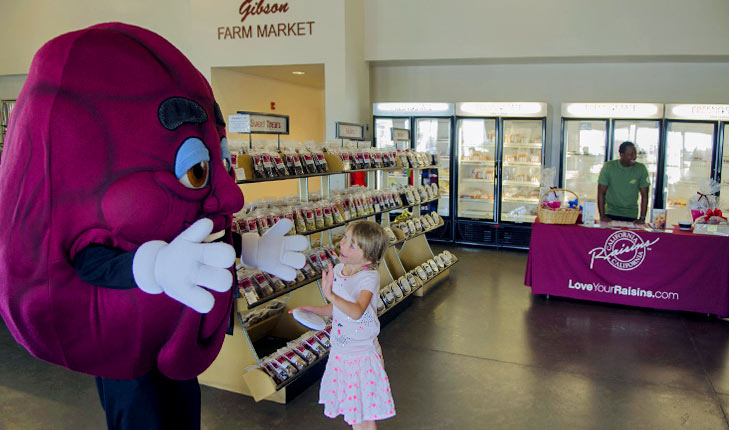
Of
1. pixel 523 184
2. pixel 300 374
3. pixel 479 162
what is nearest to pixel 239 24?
pixel 479 162

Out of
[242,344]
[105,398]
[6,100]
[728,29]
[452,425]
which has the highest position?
[728,29]

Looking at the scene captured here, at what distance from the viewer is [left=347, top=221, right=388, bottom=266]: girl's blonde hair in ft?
8.02

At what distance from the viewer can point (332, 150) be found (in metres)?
4.32

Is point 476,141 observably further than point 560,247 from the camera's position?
Yes

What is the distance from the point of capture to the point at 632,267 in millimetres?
5047

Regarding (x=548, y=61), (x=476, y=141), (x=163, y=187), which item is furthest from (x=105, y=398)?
(x=548, y=61)

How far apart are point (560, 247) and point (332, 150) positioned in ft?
8.59

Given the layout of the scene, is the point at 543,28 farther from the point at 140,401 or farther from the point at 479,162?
the point at 140,401

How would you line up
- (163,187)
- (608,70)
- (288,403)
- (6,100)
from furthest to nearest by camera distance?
(6,100) → (608,70) → (288,403) → (163,187)

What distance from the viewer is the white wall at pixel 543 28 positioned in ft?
23.1

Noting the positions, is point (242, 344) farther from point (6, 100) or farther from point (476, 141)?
point (6, 100)

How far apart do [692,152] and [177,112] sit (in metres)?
7.96

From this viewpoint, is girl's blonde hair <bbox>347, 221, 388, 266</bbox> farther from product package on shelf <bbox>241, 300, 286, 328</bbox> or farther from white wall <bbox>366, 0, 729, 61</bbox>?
white wall <bbox>366, 0, 729, 61</bbox>

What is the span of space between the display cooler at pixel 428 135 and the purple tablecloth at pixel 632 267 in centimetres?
292
